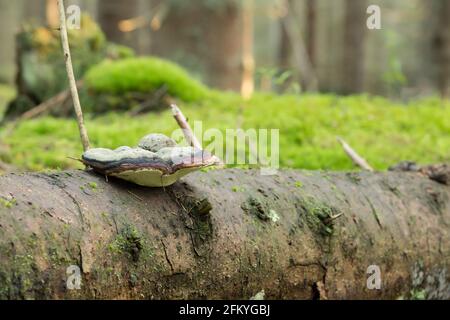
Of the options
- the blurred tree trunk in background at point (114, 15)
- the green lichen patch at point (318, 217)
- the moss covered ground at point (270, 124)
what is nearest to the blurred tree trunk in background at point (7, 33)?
the blurred tree trunk in background at point (114, 15)

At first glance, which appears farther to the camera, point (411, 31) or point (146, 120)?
point (411, 31)

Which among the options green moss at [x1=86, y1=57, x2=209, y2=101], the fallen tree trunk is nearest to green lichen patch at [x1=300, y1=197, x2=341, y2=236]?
the fallen tree trunk

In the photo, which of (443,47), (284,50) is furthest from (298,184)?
(284,50)

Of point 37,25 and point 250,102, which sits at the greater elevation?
point 37,25

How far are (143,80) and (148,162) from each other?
13.0 ft

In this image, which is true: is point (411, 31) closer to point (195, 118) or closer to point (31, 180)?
point (195, 118)

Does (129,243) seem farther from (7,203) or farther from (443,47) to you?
(443,47)

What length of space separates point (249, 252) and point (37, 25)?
503cm

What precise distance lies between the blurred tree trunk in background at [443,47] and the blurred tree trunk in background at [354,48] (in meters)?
1.31

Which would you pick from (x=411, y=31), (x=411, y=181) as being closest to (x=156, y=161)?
(x=411, y=181)

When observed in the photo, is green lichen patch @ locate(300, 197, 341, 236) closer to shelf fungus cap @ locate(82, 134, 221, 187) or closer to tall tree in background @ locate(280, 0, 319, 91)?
shelf fungus cap @ locate(82, 134, 221, 187)

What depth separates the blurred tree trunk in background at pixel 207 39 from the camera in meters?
10.8

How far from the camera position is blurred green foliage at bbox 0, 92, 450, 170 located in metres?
4.15
